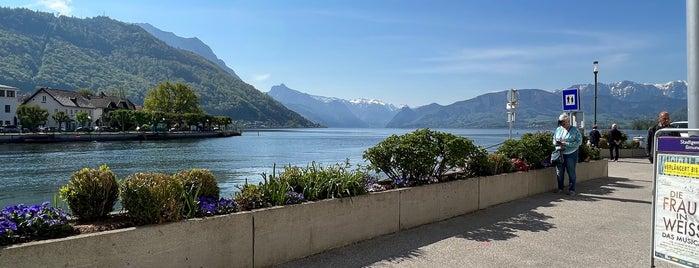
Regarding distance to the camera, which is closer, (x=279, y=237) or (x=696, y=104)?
(x=696, y=104)

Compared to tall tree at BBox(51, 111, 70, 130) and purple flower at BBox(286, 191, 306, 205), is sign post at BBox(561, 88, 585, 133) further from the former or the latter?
tall tree at BBox(51, 111, 70, 130)

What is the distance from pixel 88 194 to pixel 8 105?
115 metres

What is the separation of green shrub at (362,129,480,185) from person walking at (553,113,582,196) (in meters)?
3.21

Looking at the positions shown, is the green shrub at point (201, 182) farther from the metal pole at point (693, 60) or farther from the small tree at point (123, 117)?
the small tree at point (123, 117)

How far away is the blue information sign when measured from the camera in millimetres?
15562

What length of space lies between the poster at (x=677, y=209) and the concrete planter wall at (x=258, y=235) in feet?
10.7

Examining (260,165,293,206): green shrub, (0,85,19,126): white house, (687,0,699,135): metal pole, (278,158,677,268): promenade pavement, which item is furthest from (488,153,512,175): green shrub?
(0,85,19,126): white house

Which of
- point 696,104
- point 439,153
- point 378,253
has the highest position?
point 696,104

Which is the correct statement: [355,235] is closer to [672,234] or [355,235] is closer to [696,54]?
[672,234]

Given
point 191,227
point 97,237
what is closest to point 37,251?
point 97,237

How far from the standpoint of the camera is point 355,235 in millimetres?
5992

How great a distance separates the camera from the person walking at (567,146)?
1021 centimetres

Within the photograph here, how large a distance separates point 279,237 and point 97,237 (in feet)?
6.19

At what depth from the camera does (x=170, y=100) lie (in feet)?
404
